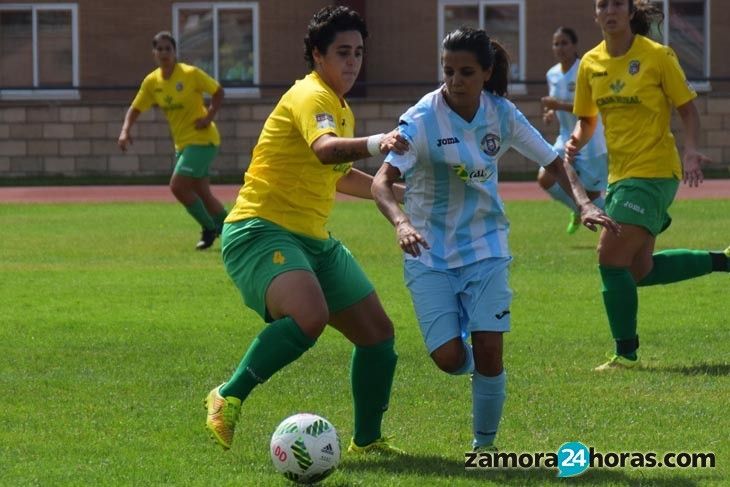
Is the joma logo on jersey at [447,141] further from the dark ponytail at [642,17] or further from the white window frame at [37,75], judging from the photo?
the white window frame at [37,75]

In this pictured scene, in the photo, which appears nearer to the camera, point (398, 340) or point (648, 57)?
point (648, 57)

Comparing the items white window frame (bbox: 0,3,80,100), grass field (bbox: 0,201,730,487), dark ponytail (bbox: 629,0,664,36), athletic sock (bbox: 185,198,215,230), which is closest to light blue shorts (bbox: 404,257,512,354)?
grass field (bbox: 0,201,730,487)

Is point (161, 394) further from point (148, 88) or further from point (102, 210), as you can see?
point (102, 210)

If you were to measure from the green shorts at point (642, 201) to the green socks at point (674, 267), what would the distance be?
0.42 metres

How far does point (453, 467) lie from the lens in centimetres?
651

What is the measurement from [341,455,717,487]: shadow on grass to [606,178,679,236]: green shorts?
2.91 meters

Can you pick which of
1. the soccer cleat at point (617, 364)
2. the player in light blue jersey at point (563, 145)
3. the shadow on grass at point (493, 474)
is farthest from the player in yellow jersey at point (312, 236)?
the player in light blue jersey at point (563, 145)

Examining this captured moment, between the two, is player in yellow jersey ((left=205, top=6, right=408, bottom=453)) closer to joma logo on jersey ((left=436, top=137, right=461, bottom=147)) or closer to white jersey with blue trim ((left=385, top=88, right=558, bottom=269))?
white jersey with blue trim ((left=385, top=88, right=558, bottom=269))

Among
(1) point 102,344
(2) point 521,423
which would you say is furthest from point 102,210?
(2) point 521,423

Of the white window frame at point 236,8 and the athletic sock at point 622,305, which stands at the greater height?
the white window frame at point 236,8

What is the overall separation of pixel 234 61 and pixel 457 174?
26444mm

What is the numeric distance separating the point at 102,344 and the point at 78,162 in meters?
21.2

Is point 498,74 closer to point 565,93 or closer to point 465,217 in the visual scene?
point 465,217

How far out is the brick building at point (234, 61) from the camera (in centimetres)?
3078
